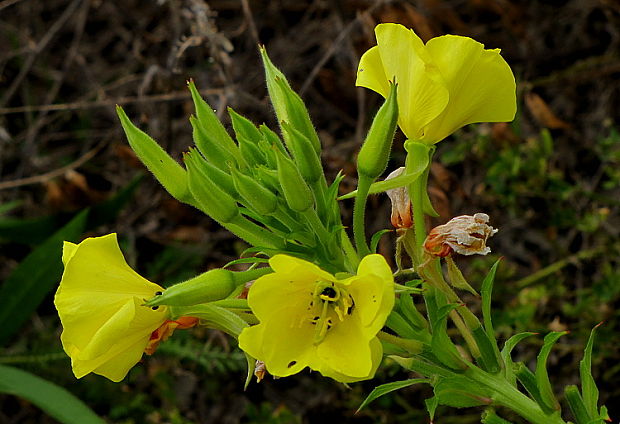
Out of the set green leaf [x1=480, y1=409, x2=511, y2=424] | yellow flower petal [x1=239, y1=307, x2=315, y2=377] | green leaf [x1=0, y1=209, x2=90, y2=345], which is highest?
yellow flower petal [x1=239, y1=307, x2=315, y2=377]

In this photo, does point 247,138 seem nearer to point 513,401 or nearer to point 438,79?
point 438,79

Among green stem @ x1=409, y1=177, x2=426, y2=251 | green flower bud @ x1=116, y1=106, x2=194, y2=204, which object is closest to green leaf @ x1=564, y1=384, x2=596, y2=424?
green stem @ x1=409, y1=177, x2=426, y2=251

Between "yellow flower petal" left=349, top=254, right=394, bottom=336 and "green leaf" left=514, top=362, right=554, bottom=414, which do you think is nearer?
"yellow flower petal" left=349, top=254, right=394, bottom=336

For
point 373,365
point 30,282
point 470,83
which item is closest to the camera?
point 373,365

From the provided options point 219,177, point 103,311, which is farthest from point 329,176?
point 103,311

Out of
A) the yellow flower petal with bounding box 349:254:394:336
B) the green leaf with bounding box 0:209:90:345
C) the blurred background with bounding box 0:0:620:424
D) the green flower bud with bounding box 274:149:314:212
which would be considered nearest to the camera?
the yellow flower petal with bounding box 349:254:394:336

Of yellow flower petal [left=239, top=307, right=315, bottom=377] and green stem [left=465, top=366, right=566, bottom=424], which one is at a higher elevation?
yellow flower petal [left=239, top=307, right=315, bottom=377]

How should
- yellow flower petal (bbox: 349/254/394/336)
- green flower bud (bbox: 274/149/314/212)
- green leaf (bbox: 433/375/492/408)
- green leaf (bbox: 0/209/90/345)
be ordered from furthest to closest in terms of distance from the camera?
green leaf (bbox: 0/209/90/345) → green leaf (bbox: 433/375/492/408) → green flower bud (bbox: 274/149/314/212) → yellow flower petal (bbox: 349/254/394/336)

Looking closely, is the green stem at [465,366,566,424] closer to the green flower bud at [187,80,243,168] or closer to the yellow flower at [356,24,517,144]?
the yellow flower at [356,24,517,144]
